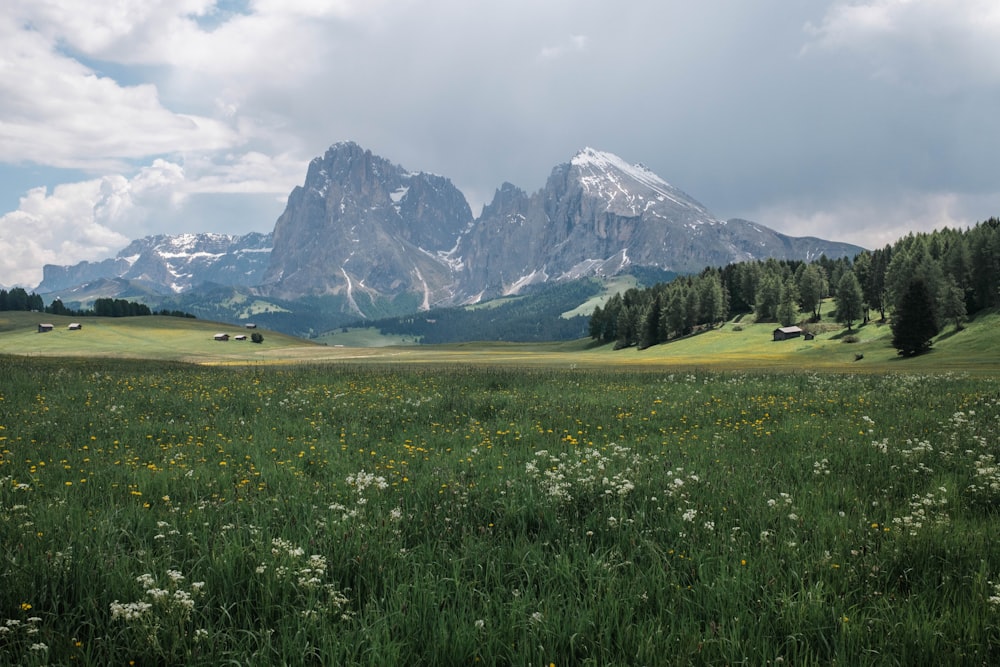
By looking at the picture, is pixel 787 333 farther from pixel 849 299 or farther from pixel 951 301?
pixel 951 301

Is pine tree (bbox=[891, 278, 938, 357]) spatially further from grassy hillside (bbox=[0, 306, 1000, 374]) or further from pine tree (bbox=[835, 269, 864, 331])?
pine tree (bbox=[835, 269, 864, 331])

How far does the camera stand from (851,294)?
119312mm

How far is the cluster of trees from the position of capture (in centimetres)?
9050

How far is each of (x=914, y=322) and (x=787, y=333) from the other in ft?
143

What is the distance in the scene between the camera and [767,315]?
144m

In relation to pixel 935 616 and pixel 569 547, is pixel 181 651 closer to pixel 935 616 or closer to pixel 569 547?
pixel 569 547

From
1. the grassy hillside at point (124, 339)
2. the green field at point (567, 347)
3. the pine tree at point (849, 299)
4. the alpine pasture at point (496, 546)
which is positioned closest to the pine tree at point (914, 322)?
the green field at point (567, 347)

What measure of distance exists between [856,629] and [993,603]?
1.44 metres

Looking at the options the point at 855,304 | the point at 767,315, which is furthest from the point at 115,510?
the point at 767,315

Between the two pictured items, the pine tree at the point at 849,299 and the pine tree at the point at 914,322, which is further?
the pine tree at the point at 849,299

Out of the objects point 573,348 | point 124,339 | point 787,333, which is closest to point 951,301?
point 787,333

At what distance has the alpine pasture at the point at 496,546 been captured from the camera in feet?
13.8

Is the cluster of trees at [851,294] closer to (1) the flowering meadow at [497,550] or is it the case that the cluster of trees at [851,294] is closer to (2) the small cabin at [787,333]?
(2) the small cabin at [787,333]

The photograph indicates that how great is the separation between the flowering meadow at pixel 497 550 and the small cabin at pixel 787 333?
120m
